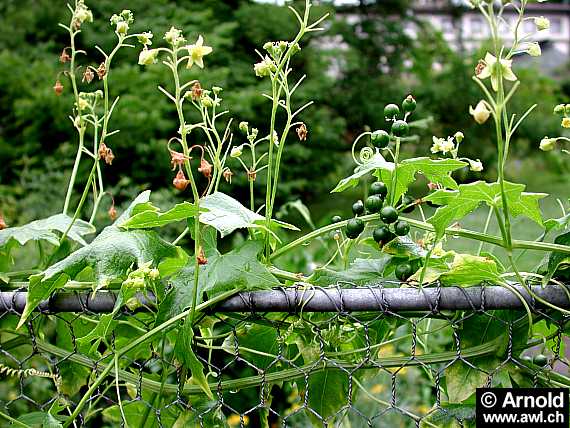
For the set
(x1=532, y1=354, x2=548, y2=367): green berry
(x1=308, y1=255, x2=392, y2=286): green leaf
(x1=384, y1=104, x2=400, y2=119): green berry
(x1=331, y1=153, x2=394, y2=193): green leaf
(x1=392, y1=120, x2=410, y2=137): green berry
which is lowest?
(x1=532, y1=354, x2=548, y2=367): green berry

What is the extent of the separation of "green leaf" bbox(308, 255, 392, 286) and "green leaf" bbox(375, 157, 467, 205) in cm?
8

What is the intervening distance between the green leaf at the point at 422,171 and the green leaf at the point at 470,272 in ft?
0.26

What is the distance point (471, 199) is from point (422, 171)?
0.23ft

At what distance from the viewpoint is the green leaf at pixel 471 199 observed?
0.65 meters

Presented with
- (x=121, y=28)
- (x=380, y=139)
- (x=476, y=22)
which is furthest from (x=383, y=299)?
(x=476, y=22)

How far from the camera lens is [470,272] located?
26.1 inches

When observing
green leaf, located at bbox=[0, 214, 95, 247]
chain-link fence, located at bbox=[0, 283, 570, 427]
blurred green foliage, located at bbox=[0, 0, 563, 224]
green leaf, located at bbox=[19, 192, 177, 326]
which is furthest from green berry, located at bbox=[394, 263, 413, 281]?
blurred green foliage, located at bbox=[0, 0, 563, 224]

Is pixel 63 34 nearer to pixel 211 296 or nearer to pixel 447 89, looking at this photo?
pixel 447 89

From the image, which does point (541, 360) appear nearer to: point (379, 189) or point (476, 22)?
point (379, 189)

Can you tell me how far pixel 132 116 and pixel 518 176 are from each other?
6912mm

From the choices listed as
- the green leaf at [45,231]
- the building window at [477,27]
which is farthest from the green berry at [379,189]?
the building window at [477,27]

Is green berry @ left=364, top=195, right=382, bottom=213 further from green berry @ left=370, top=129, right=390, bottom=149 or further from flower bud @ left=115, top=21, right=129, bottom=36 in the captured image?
flower bud @ left=115, top=21, right=129, bottom=36

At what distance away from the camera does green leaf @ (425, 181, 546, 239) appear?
25.5 inches

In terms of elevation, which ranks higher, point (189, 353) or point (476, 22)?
point (189, 353)
